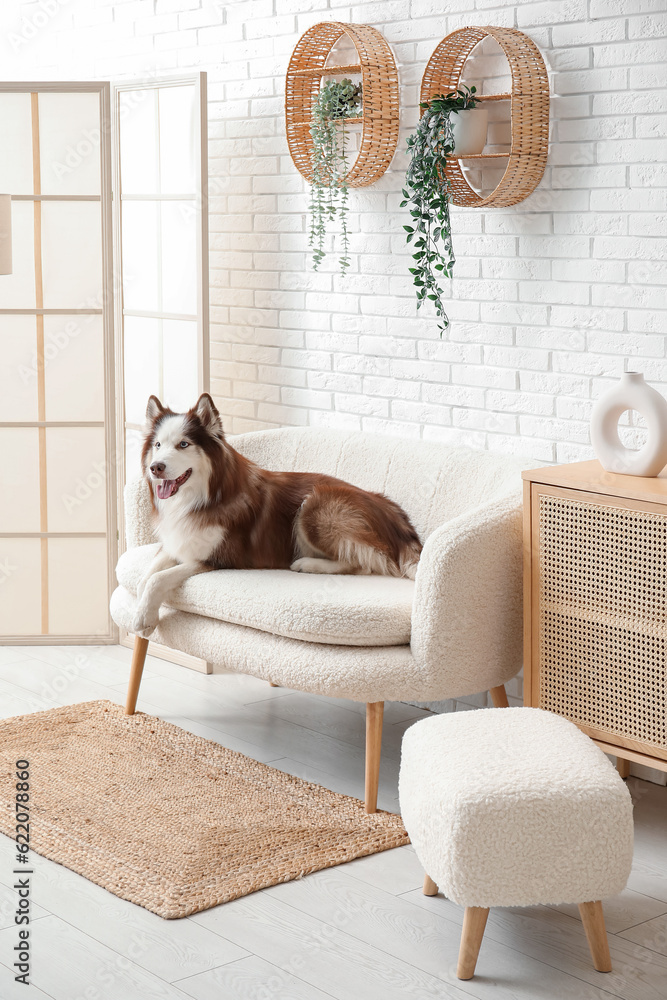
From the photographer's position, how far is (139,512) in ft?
12.3

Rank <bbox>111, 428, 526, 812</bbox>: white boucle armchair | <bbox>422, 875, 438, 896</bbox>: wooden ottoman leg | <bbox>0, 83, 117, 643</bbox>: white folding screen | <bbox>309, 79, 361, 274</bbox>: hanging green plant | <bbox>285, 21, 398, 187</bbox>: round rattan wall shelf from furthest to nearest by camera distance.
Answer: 1. <bbox>0, 83, 117, 643</bbox>: white folding screen
2. <bbox>309, 79, 361, 274</bbox>: hanging green plant
3. <bbox>285, 21, 398, 187</bbox>: round rattan wall shelf
4. <bbox>111, 428, 526, 812</bbox>: white boucle armchair
5. <bbox>422, 875, 438, 896</bbox>: wooden ottoman leg

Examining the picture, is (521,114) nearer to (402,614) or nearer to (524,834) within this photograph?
(402,614)

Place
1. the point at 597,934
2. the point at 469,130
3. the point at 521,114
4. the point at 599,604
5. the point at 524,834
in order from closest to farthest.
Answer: the point at 524,834, the point at 597,934, the point at 599,604, the point at 521,114, the point at 469,130

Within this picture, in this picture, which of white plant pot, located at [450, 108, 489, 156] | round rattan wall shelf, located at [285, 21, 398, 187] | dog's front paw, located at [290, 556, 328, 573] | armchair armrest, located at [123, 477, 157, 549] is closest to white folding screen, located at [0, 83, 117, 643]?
armchair armrest, located at [123, 477, 157, 549]

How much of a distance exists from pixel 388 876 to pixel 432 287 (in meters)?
1.63

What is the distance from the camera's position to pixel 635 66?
2.97 metres

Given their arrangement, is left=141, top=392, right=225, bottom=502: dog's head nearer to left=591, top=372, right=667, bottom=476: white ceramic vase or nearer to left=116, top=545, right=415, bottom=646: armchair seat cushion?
left=116, top=545, right=415, bottom=646: armchair seat cushion

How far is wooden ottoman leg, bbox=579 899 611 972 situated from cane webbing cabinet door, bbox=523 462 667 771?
513 mm

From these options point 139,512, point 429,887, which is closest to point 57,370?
point 139,512

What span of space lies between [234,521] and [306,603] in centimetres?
49

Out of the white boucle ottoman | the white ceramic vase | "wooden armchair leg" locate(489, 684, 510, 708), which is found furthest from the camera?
"wooden armchair leg" locate(489, 684, 510, 708)

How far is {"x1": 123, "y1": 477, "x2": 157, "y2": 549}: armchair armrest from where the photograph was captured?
3.72 m

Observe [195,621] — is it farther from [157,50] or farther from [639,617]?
[157,50]

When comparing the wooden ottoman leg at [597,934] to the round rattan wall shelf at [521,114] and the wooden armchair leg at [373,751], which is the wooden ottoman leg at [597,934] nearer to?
the wooden armchair leg at [373,751]
